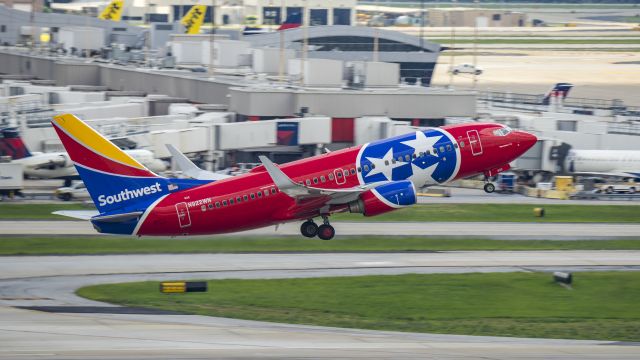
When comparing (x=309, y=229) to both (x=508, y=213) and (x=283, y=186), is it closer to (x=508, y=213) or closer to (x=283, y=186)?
(x=283, y=186)

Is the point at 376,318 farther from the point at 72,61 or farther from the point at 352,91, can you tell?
the point at 72,61

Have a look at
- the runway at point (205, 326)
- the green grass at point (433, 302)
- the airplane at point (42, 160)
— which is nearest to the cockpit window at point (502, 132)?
the runway at point (205, 326)

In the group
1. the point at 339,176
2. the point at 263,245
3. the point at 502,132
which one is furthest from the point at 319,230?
the point at 502,132

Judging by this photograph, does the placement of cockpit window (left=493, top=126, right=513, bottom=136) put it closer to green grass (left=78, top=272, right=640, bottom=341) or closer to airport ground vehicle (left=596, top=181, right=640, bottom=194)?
green grass (left=78, top=272, right=640, bottom=341)

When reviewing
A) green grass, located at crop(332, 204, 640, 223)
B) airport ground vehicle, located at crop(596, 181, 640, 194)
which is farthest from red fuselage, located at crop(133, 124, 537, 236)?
airport ground vehicle, located at crop(596, 181, 640, 194)

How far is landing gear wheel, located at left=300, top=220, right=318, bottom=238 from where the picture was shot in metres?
66.4

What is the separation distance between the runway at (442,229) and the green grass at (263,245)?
1.83 metres

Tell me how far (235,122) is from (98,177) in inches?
2056

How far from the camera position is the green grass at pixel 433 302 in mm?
49781

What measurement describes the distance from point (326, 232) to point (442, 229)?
12222 mm

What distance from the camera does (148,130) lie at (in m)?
107

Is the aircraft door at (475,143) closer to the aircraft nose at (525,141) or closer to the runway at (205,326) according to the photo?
the aircraft nose at (525,141)

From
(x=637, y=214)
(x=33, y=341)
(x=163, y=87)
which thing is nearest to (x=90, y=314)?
(x=33, y=341)

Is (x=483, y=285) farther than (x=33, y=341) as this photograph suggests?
Yes
